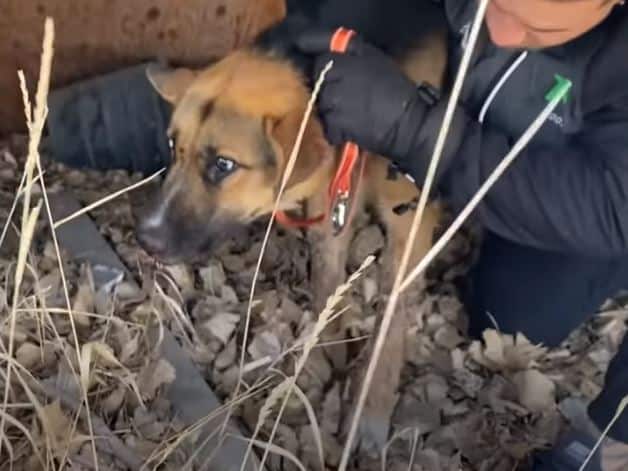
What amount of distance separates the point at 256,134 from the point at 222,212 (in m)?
0.15

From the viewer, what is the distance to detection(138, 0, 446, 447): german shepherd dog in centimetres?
169

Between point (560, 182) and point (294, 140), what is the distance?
41cm

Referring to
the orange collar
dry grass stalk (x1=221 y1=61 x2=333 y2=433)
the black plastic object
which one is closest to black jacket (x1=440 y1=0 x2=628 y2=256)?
the orange collar

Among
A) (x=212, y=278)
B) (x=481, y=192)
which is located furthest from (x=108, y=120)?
(x=481, y=192)

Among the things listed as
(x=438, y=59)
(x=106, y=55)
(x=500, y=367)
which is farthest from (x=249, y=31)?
(x=500, y=367)

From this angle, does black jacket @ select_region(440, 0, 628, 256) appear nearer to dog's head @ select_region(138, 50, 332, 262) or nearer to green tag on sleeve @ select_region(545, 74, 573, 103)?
green tag on sleeve @ select_region(545, 74, 573, 103)

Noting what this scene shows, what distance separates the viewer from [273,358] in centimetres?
204

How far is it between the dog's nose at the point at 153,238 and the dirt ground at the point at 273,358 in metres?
0.15

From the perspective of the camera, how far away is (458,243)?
7.98 ft

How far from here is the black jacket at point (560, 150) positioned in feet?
5.43

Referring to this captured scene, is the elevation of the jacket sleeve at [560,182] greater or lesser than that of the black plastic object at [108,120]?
greater

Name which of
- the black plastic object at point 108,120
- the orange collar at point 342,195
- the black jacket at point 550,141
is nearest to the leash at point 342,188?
the orange collar at point 342,195

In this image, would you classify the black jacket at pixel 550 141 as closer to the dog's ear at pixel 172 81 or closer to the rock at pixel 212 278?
the dog's ear at pixel 172 81

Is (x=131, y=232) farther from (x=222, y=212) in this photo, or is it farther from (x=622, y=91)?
(x=622, y=91)
